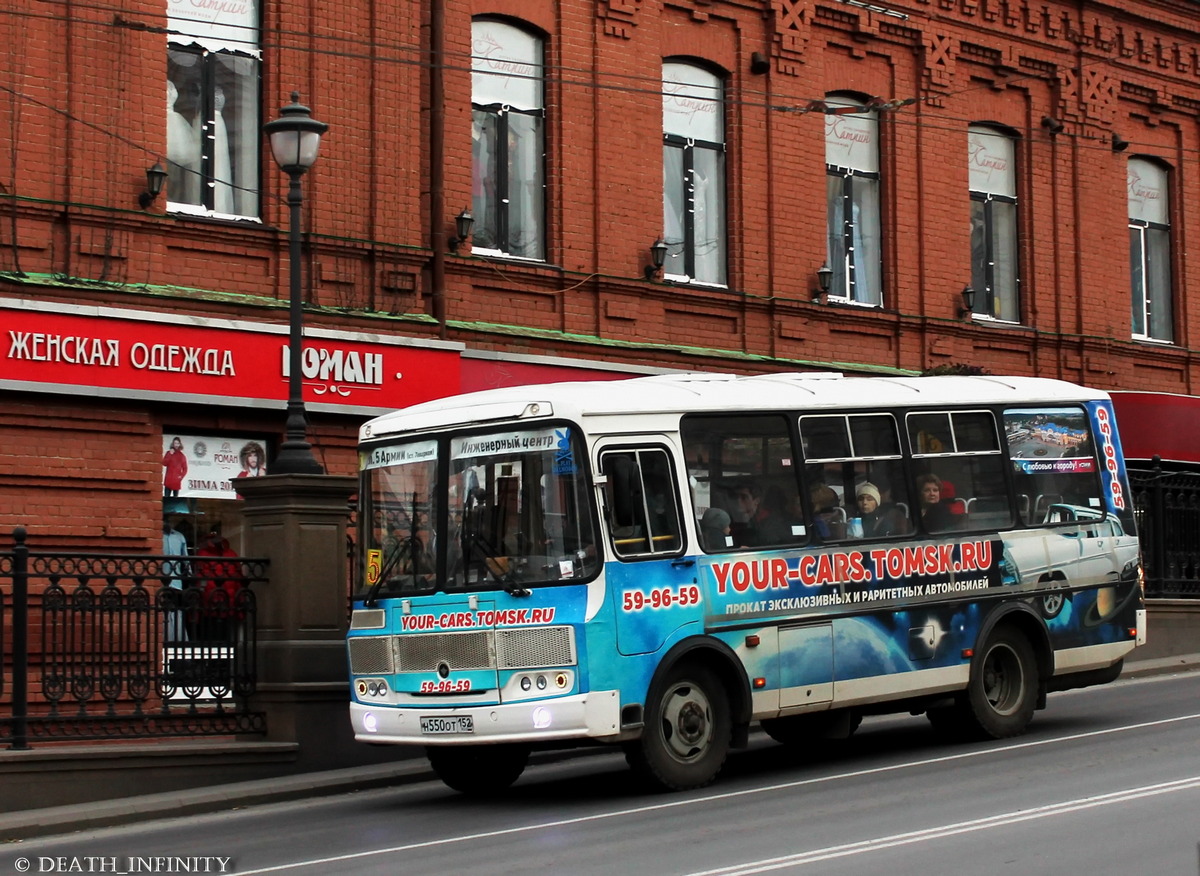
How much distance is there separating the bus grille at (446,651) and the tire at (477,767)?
102cm

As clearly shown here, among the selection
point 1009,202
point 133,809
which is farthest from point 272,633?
point 1009,202

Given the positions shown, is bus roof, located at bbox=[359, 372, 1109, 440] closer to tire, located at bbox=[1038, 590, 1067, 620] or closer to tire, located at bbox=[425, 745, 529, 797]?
tire, located at bbox=[1038, 590, 1067, 620]

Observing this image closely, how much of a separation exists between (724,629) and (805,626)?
0.91 meters

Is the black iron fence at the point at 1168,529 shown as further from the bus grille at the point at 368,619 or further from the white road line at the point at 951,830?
the bus grille at the point at 368,619

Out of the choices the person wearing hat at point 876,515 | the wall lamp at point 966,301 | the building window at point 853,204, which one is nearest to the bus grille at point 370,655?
the person wearing hat at point 876,515

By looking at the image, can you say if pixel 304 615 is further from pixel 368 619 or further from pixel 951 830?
pixel 951 830

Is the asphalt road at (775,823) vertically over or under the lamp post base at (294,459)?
under

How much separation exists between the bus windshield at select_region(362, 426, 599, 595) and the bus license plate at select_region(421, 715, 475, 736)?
936 mm

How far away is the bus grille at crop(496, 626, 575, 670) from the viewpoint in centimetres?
1277

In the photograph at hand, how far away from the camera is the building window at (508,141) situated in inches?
845

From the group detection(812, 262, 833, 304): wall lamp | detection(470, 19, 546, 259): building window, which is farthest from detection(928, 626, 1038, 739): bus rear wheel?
detection(812, 262, 833, 304): wall lamp

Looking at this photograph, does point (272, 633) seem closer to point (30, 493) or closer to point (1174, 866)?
point (30, 493)

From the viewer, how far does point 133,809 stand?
1342 centimetres

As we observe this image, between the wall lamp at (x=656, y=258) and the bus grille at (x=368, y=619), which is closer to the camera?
the bus grille at (x=368, y=619)
